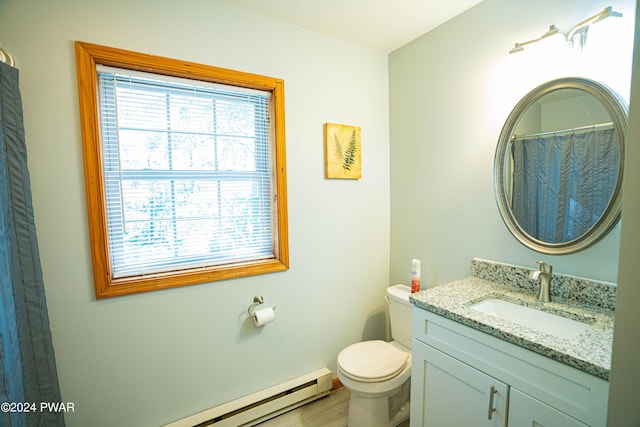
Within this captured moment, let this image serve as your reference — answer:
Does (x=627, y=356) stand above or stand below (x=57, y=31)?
below

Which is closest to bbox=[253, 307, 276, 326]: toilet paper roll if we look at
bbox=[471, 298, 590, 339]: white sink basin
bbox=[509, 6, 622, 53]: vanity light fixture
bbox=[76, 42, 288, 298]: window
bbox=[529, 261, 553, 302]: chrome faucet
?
bbox=[76, 42, 288, 298]: window

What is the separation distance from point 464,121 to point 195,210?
1.67 m

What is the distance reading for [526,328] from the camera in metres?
1.07

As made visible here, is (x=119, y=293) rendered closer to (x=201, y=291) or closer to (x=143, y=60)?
(x=201, y=291)

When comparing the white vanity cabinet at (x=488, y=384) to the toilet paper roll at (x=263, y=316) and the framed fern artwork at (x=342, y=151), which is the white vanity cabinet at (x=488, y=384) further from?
the framed fern artwork at (x=342, y=151)

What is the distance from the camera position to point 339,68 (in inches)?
77.7

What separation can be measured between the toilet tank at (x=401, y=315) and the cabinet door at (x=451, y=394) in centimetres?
43

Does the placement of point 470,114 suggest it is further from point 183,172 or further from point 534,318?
point 183,172

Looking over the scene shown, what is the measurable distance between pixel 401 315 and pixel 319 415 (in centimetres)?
83

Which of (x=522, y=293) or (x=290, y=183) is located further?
(x=290, y=183)

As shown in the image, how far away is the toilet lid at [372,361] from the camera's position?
5.06ft

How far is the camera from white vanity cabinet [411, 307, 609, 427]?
89cm

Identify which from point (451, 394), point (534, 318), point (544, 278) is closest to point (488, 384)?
point (451, 394)

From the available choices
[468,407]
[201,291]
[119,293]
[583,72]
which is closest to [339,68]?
[583,72]
